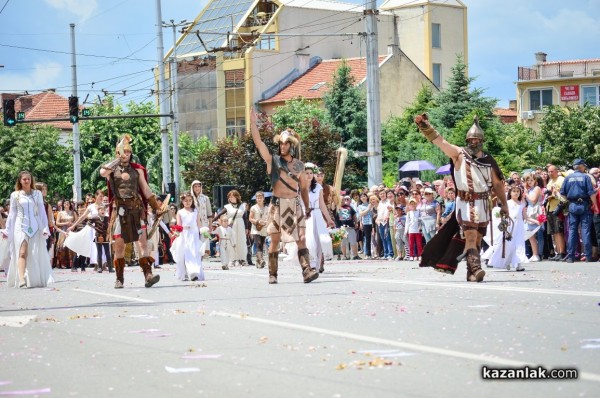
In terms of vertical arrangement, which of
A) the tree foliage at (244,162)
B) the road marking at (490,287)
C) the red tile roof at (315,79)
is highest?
the red tile roof at (315,79)

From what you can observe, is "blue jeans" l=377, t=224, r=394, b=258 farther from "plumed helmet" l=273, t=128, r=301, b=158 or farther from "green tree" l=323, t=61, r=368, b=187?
"green tree" l=323, t=61, r=368, b=187

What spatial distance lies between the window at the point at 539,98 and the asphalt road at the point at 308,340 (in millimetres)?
89056

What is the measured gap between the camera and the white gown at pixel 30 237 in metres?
21.0

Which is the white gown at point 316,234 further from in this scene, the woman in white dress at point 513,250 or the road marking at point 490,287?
the road marking at point 490,287

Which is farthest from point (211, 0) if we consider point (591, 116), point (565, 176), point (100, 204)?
point (565, 176)

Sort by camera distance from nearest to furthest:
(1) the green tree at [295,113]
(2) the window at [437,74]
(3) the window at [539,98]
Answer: (1) the green tree at [295,113] < (2) the window at [437,74] < (3) the window at [539,98]

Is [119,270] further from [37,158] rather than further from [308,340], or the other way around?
[37,158]

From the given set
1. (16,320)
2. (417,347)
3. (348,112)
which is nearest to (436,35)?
(348,112)

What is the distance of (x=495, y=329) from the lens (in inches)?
422

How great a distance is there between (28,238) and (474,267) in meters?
8.06

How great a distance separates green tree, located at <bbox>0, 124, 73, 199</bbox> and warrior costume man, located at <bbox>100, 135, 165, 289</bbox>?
64195 millimetres

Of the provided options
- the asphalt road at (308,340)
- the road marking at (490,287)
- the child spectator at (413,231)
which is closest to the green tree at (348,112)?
the child spectator at (413,231)

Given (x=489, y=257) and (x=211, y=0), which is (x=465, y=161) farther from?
(x=211, y=0)

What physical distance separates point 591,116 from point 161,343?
7028 centimetres
